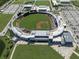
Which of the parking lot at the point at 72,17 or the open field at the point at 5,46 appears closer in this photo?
the open field at the point at 5,46

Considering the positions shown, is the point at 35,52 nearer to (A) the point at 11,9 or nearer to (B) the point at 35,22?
(B) the point at 35,22

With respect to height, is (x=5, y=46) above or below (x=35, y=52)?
above

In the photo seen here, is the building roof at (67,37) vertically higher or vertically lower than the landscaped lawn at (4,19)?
lower

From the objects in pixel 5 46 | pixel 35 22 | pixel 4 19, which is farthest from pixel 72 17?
pixel 5 46

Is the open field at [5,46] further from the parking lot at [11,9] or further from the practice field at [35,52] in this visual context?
the parking lot at [11,9]

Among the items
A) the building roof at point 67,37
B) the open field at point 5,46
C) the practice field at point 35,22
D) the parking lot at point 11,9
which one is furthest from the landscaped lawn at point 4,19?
the building roof at point 67,37

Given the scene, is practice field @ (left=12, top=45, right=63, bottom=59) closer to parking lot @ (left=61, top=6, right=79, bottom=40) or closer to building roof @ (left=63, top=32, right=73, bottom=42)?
building roof @ (left=63, top=32, right=73, bottom=42)

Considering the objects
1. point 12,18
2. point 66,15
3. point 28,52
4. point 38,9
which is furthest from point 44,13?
point 28,52

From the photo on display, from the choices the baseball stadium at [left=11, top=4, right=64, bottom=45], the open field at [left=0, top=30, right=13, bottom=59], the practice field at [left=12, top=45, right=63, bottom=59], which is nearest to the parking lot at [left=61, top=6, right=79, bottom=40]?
the baseball stadium at [left=11, top=4, right=64, bottom=45]
